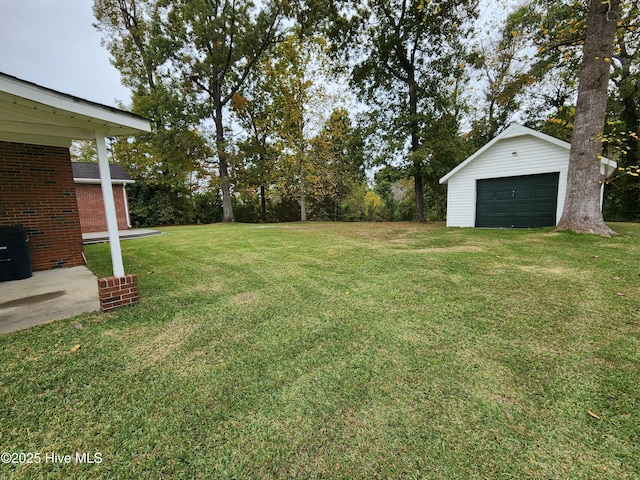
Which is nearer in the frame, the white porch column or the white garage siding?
the white porch column

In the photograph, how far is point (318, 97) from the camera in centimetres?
1838

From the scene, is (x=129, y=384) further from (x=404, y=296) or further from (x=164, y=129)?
(x=164, y=129)

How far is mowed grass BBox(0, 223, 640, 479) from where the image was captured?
149 cm

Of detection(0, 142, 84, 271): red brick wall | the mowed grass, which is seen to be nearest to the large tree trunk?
the mowed grass

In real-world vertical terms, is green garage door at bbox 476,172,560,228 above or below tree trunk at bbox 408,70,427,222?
below

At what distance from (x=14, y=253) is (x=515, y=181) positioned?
14563mm

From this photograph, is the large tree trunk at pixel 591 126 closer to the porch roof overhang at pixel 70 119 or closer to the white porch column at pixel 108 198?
the porch roof overhang at pixel 70 119

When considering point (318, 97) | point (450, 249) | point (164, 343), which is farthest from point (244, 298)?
point (318, 97)

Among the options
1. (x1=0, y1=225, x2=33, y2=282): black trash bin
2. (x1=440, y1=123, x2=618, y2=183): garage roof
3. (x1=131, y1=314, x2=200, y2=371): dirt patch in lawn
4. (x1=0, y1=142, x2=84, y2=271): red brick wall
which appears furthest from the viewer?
(x1=440, y1=123, x2=618, y2=183): garage roof

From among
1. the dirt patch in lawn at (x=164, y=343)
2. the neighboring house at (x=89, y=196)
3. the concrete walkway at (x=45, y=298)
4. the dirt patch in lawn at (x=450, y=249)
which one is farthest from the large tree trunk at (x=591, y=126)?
the neighboring house at (x=89, y=196)

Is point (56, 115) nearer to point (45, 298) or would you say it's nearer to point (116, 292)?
point (116, 292)

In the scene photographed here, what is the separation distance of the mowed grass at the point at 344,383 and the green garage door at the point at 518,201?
7131mm

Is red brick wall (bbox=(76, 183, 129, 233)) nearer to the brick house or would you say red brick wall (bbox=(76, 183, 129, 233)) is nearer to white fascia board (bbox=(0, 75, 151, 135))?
the brick house

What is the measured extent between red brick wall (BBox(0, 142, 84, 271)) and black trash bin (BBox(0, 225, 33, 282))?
517mm
